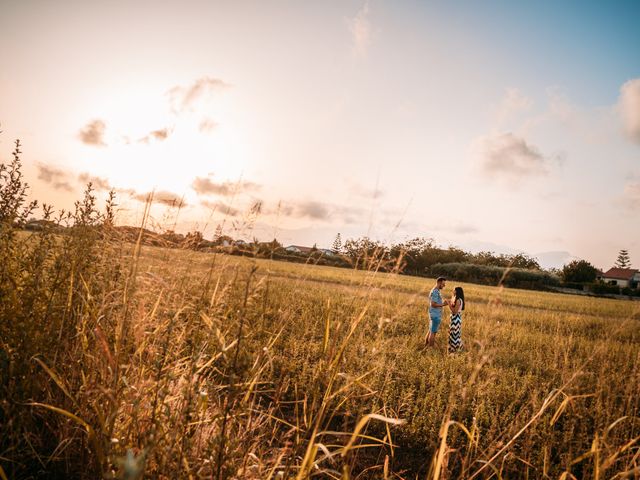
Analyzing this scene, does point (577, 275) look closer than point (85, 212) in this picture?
No

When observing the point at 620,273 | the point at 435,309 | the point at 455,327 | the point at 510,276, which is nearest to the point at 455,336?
the point at 455,327

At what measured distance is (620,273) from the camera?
9831 centimetres

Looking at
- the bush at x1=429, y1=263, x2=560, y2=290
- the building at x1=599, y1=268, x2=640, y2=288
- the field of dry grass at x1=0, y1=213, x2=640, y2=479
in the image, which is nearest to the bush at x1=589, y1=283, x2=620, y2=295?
the bush at x1=429, y1=263, x2=560, y2=290

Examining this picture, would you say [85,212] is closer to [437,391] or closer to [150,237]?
[150,237]

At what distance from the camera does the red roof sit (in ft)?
311

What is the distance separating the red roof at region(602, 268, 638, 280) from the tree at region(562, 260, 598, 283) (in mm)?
42206

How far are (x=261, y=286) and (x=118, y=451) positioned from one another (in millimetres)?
1276

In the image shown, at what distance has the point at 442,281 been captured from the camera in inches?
372

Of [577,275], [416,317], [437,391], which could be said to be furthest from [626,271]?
[437,391]

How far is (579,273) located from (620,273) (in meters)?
51.3

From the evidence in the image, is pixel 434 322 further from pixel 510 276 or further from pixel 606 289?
pixel 606 289

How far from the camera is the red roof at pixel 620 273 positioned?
311ft

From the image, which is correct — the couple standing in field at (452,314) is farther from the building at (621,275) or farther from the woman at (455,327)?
the building at (621,275)

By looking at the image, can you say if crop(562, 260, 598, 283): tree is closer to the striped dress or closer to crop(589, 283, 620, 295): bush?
crop(589, 283, 620, 295): bush
